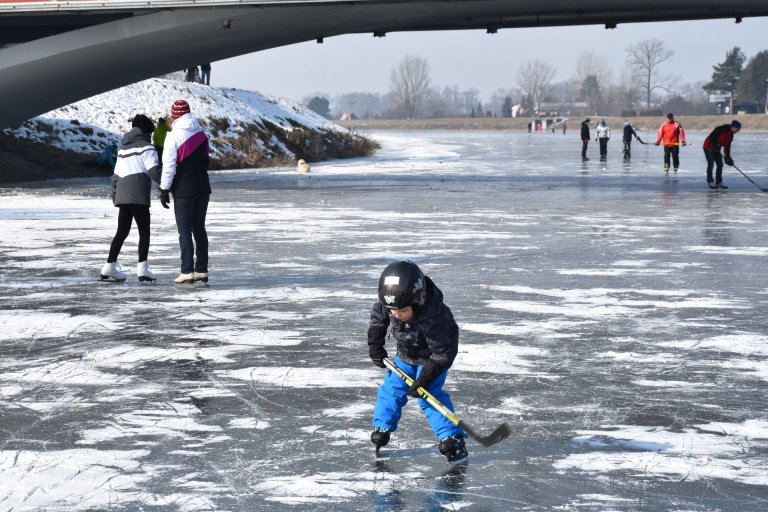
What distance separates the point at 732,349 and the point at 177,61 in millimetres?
24984

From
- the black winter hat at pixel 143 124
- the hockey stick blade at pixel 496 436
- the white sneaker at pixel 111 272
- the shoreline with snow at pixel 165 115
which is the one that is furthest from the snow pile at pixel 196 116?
the hockey stick blade at pixel 496 436

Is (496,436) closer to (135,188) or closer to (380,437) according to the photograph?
(380,437)

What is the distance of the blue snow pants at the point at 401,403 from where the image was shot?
17.3 feet

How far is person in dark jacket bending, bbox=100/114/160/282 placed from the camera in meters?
11.3

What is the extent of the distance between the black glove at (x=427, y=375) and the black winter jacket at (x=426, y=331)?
20 mm

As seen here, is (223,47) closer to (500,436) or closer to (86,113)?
(86,113)

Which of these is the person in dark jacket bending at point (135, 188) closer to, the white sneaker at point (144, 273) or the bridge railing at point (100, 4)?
the white sneaker at point (144, 273)

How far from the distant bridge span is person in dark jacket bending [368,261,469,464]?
64.5ft

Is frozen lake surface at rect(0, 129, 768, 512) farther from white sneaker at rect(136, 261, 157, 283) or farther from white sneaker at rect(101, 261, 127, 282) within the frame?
white sneaker at rect(136, 261, 157, 283)

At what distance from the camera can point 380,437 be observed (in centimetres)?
527

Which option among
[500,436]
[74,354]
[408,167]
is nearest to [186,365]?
[74,354]

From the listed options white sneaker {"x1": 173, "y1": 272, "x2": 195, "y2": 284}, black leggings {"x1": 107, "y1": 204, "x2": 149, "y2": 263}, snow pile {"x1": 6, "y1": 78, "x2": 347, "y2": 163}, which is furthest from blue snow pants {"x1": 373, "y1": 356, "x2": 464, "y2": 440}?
snow pile {"x1": 6, "y1": 78, "x2": 347, "y2": 163}

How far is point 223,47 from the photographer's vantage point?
2984cm

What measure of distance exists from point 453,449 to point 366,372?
2032 millimetres
